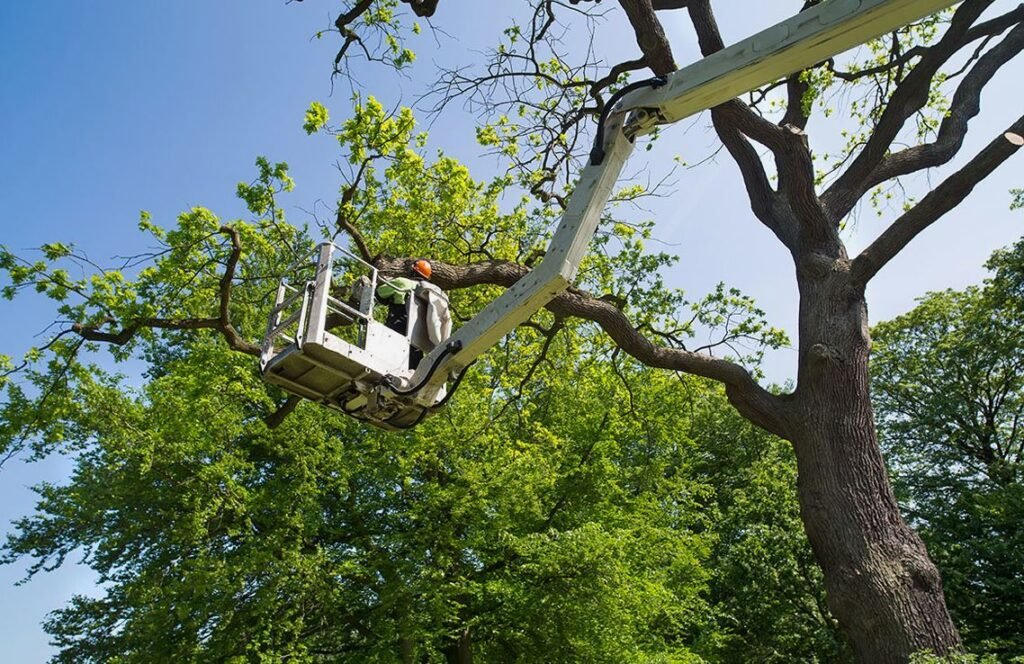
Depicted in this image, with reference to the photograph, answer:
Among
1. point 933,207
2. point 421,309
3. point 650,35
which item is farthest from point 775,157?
point 421,309

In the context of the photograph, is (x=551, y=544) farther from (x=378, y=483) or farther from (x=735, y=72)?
(x=735, y=72)

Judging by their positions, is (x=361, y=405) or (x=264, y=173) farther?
(x=264, y=173)

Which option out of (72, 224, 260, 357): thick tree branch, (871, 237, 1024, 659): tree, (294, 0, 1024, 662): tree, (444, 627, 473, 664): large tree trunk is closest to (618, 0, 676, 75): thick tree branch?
(294, 0, 1024, 662): tree

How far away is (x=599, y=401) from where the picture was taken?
19.5 meters

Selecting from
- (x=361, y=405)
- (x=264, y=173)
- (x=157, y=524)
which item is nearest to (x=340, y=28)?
(x=264, y=173)

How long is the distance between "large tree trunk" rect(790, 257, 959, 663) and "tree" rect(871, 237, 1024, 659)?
1232 cm

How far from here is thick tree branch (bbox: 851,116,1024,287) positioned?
847cm

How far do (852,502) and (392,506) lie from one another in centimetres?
1270

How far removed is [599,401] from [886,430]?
37.1 feet

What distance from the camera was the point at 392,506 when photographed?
1811cm

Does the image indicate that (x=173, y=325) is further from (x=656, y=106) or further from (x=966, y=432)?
(x=966, y=432)

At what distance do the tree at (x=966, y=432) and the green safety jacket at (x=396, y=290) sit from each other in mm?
15606

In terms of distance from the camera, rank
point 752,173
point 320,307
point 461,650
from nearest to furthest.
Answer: point 320,307, point 752,173, point 461,650

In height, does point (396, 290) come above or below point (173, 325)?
below
